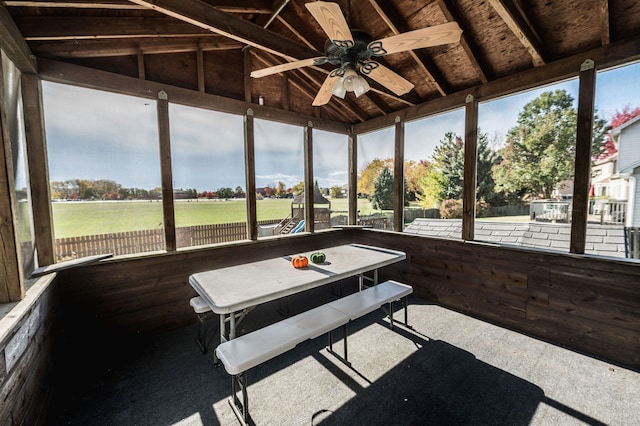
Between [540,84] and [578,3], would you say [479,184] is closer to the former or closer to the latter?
[540,84]

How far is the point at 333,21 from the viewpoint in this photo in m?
1.54

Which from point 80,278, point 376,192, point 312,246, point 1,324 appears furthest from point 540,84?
point 80,278

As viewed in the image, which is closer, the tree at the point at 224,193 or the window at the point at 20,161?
the window at the point at 20,161

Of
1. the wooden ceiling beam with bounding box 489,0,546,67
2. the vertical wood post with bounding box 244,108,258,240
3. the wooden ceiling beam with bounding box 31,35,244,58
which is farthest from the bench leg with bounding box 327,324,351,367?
the wooden ceiling beam with bounding box 31,35,244,58

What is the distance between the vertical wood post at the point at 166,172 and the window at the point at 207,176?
0.21ft

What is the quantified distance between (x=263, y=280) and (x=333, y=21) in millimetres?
2047

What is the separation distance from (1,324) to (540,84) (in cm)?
491

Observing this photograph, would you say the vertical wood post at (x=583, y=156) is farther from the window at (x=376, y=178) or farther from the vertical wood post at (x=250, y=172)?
the vertical wood post at (x=250, y=172)

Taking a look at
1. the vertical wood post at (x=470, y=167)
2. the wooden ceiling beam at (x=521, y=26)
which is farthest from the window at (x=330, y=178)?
the wooden ceiling beam at (x=521, y=26)

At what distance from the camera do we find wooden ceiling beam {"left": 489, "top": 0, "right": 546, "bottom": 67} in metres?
2.15

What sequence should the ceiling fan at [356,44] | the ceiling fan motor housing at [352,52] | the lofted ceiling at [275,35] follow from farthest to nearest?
the lofted ceiling at [275,35] → the ceiling fan motor housing at [352,52] → the ceiling fan at [356,44]

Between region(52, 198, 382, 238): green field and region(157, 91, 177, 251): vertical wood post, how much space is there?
74mm

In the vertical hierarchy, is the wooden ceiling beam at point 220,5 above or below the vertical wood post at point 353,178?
above

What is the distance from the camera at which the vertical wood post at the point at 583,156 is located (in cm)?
247
